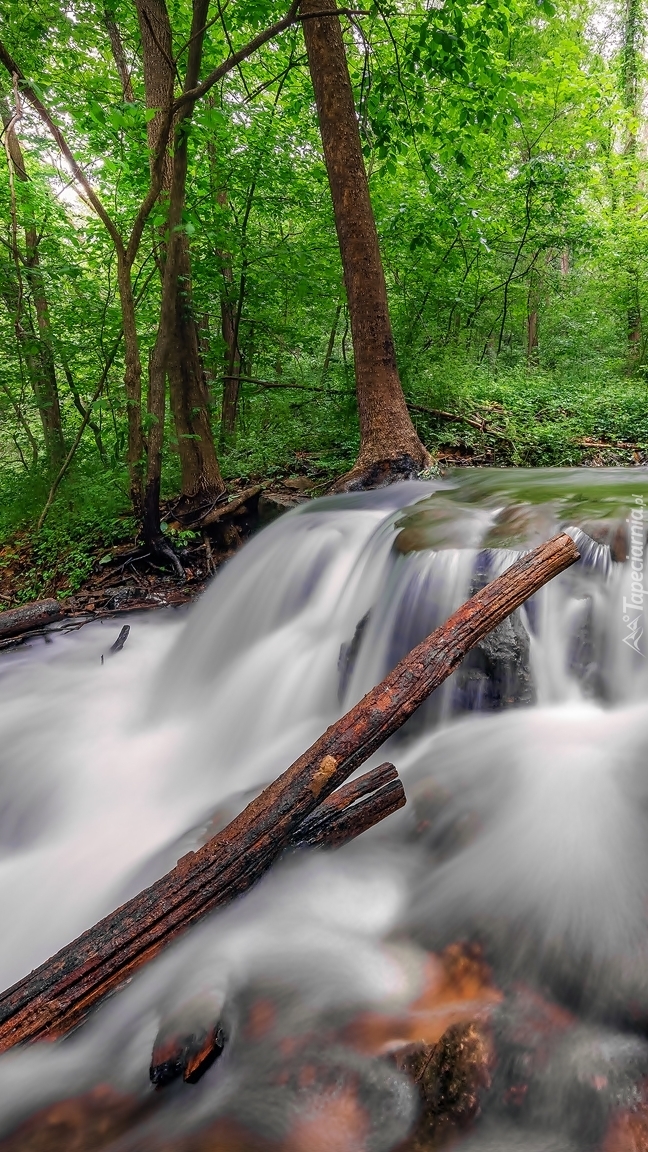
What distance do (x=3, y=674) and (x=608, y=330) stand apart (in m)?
14.0

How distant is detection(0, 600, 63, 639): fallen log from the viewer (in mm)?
4996

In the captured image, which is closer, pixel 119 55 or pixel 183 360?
pixel 183 360

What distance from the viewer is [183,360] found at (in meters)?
5.82

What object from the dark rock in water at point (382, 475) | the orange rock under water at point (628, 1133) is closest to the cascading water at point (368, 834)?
the orange rock under water at point (628, 1133)

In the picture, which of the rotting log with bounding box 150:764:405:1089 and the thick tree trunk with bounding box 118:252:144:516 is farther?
the thick tree trunk with bounding box 118:252:144:516

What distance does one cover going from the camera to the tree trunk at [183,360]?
16.5 feet

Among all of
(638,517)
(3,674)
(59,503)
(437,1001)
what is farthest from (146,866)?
(59,503)

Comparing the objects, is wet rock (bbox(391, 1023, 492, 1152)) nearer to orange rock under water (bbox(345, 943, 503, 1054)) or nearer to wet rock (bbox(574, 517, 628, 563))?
orange rock under water (bbox(345, 943, 503, 1054))

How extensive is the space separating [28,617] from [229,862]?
13.5 feet

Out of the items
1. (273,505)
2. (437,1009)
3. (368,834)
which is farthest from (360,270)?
(437,1009)

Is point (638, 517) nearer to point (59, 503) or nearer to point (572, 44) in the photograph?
point (59, 503)

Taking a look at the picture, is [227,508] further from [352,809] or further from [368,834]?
[352,809]

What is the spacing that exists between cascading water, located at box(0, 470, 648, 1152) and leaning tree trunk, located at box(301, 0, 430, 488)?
0.83 metres

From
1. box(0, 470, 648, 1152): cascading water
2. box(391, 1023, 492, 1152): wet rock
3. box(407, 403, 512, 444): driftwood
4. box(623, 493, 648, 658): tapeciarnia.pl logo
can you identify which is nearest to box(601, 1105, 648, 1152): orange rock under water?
box(0, 470, 648, 1152): cascading water
